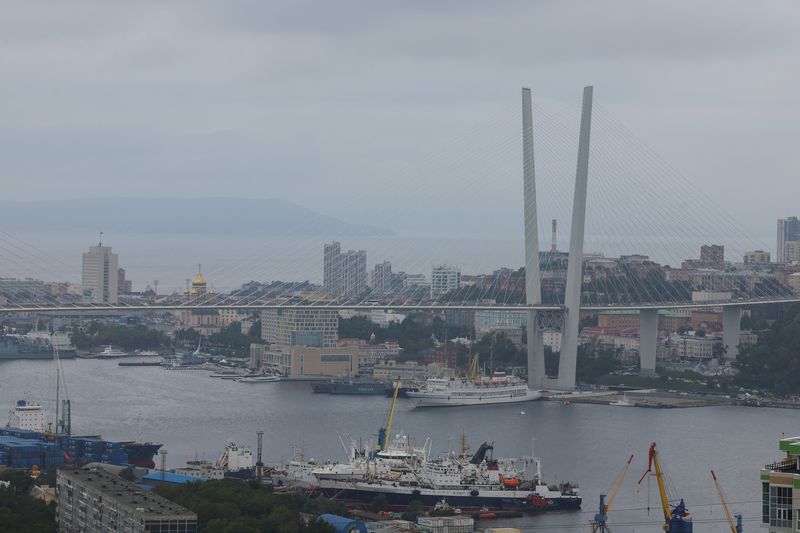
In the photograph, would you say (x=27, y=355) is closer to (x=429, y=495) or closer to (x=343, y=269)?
(x=343, y=269)

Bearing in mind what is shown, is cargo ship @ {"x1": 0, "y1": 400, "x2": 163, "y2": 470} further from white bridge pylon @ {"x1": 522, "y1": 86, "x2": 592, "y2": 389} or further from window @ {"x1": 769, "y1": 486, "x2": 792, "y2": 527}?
window @ {"x1": 769, "y1": 486, "x2": 792, "y2": 527}

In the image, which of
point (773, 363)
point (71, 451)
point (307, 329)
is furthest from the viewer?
point (307, 329)

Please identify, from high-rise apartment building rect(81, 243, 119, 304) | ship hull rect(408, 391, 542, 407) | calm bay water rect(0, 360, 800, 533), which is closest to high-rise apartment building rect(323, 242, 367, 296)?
calm bay water rect(0, 360, 800, 533)

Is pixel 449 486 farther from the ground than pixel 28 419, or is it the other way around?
pixel 28 419

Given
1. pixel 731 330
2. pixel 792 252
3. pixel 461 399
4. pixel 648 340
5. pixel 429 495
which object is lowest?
pixel 429 495

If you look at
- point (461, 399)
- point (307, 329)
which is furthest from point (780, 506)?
point (307, 329)

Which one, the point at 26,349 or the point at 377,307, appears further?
the point at 26,349
